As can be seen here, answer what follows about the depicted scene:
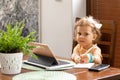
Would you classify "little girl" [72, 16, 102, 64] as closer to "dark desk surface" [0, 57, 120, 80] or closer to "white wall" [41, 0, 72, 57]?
"dark desk surface" [0, 57, 120, 80]

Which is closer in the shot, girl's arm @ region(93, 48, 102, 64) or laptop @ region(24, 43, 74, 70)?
laptop @ region(24, 43, 74, 70)

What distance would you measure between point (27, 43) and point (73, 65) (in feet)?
1.14

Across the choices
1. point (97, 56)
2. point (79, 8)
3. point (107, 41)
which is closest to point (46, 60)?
point (97, 56)

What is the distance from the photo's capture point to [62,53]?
3.39 m

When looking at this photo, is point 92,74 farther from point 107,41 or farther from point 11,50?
point 107,41

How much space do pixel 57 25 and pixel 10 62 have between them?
172 cm

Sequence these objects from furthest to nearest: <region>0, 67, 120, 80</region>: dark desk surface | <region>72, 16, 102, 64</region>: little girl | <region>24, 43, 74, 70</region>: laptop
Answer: <region>72, 16, 102, 64</region>: little girl, <region>24, 43, 74, 70</region>: laptop, <region>0, 67, 120, 80</region>: dark desk surface

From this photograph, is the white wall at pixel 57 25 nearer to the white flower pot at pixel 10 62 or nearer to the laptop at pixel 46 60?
the laptop at pixel 46 60

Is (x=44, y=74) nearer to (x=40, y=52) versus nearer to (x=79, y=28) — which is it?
(x=40, y=52)

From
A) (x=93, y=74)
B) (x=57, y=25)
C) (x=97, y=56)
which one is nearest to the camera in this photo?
(x=93, y=74)

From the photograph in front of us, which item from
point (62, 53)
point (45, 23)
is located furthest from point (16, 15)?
point (62, 53)

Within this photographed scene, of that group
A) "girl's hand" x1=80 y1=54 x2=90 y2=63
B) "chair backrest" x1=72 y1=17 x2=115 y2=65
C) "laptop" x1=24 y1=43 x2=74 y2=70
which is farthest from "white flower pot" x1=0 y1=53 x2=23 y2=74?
"chair backrest" x1=72 y1=17 x2=115 y2=65

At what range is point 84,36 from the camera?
90.3 inches

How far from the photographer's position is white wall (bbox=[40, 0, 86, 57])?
10.6 feet
